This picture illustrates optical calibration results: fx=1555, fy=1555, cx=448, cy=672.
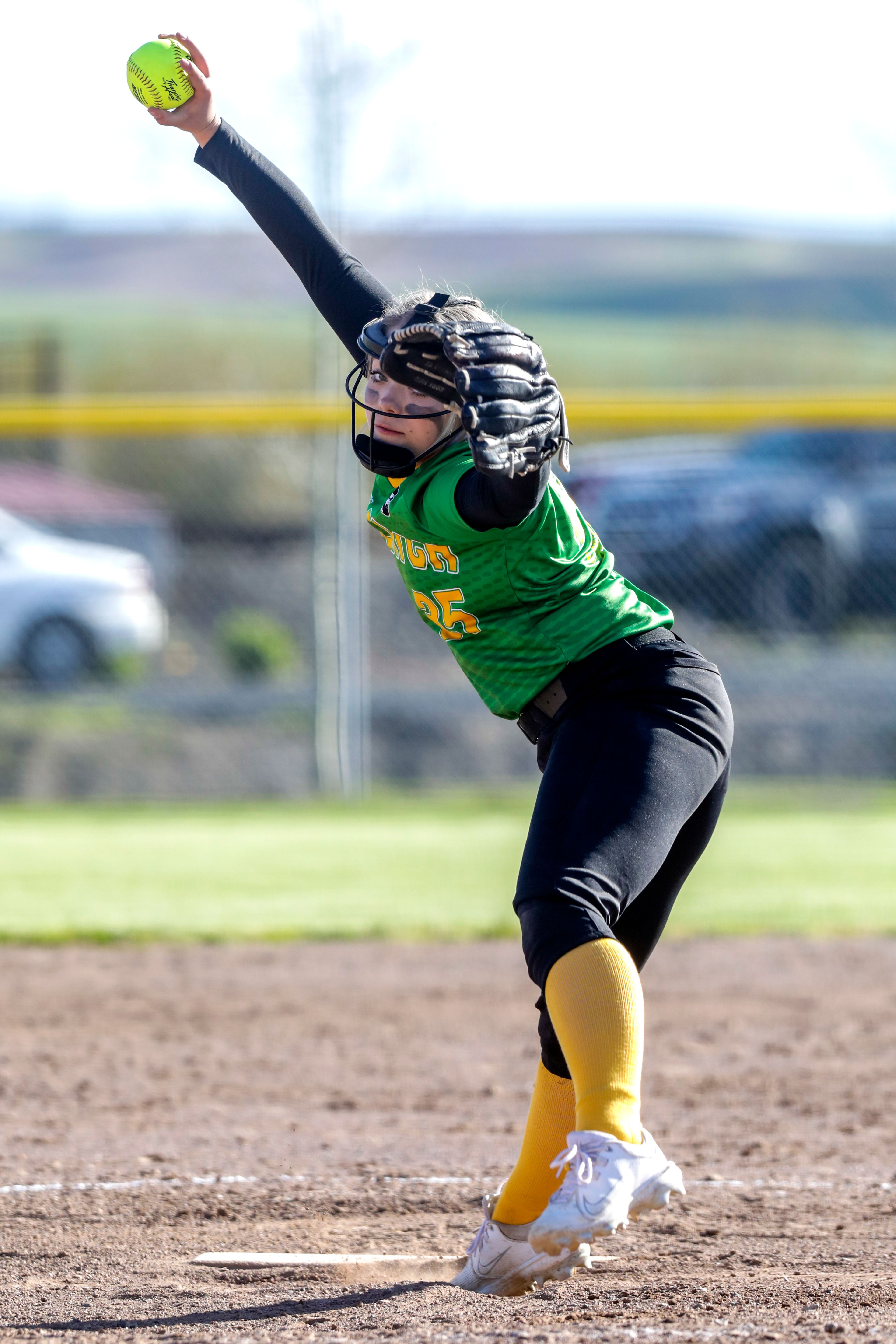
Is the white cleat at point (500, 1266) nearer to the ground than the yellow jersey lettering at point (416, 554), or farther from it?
nearer to the ground

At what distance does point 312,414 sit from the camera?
867 centimetres

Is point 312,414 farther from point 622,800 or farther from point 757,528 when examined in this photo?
point 622,800

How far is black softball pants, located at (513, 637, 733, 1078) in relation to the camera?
225cm

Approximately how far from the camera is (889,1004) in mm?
4965

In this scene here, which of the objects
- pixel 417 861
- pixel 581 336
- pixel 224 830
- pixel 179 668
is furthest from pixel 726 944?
pixel 581 336

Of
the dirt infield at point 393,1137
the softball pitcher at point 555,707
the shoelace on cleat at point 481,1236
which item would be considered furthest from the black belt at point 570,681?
the dirt infield at point 393,1137

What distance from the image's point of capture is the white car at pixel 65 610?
9.38 m

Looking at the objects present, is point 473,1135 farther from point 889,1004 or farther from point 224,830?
point 224,830

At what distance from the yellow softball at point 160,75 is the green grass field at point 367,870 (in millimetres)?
3570

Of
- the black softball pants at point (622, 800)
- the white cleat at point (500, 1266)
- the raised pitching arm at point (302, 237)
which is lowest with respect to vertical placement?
the white cleat at point (500, 1266)

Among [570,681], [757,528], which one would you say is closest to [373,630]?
[757,528]

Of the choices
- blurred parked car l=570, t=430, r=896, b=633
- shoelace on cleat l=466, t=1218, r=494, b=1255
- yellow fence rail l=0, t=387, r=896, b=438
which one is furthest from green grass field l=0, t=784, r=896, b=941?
shoelace on cleat l=466, t=1218, r=494, b=1255

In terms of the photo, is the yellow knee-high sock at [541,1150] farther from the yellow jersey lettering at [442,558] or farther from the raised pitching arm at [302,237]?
the raised pitching arm at [302,237]

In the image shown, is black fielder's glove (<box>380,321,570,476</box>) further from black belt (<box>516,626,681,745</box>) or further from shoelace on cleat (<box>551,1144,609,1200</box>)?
shoelace on cleat (<box>551,1144,609,1200</box>)
